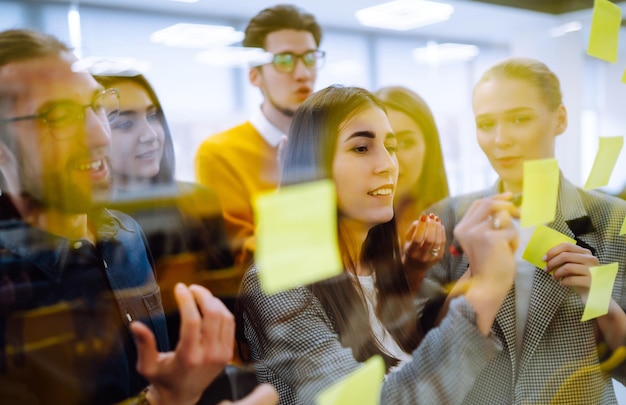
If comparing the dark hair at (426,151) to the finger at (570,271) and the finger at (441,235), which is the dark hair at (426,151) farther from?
the finger at (570,271)

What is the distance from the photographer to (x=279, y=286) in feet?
3.07

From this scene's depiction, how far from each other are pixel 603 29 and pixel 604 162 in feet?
1.09

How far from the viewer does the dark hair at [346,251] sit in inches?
38.0

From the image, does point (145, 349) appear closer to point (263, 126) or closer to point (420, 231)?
point (263, 126)

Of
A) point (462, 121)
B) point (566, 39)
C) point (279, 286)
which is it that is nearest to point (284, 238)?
point (279, 286)

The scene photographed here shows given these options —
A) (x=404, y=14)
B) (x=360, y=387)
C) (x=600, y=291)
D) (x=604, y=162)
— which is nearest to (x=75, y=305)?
(x=360, y=387)

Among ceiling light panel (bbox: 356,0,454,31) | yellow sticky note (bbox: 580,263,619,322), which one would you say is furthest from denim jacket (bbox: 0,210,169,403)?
yellow sticky note (bbox: 580,263,619,322)

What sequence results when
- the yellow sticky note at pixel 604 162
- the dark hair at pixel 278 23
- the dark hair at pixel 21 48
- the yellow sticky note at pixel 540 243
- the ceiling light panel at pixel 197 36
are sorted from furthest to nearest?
1. the yellow sticky note at pixel 604 162
2. the yellow sticky note at pixel 540 243
3. the dark hair at pixel 278 23
4. the ceiling light panel at pixel 197 36
5. the dark hair at pixel 21 48

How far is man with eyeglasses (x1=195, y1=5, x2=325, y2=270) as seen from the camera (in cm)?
93

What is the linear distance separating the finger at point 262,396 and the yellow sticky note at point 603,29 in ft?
3.60

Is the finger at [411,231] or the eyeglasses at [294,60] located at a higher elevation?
the eyeglasses at [294,60]

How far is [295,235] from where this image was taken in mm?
888

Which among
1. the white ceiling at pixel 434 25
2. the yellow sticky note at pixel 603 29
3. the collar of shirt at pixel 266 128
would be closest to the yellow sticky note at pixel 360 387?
the collar of shirt at pixel 266 128

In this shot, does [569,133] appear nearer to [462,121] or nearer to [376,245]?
[462,121]
